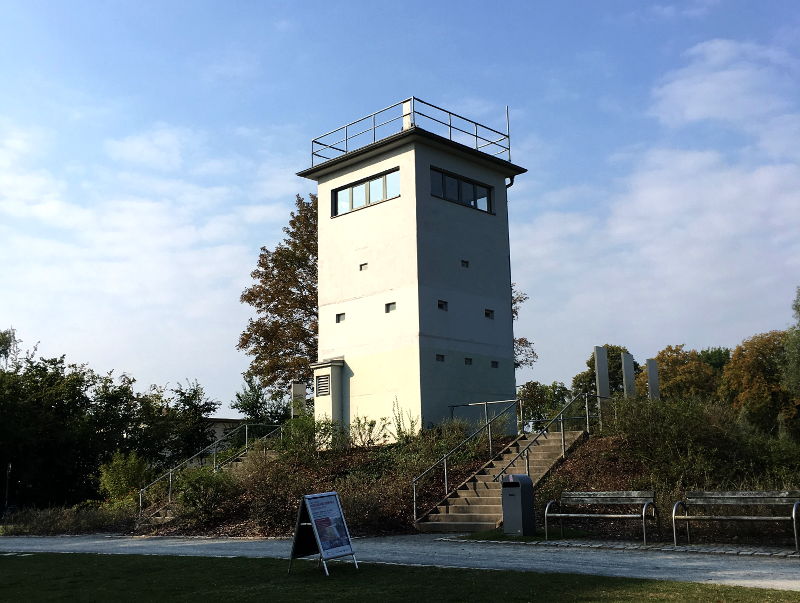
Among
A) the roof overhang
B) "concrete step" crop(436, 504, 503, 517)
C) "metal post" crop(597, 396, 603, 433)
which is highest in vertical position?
the roof overhang

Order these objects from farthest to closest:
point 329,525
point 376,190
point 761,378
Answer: point 761,378, point 376,190, point 329,525

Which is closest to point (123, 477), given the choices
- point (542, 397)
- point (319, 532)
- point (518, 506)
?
point (518, 506)

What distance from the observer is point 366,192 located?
1083 inches

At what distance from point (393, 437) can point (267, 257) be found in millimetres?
15497

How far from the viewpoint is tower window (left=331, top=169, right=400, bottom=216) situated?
87.1ft

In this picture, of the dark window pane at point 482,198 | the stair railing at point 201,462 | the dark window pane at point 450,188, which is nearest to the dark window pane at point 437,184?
the dark window pane at point 450,188

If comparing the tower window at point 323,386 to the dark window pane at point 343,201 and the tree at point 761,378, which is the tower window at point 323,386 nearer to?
the dark window pane at point 343,201

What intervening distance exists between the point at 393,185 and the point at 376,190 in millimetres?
835

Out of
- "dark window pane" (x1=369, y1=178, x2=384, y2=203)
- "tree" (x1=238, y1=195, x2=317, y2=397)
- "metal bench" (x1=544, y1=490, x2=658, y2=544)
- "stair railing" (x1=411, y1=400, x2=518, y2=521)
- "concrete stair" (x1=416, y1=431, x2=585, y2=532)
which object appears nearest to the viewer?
"metal bench" (x1=544, y1=490, x2=658, y2=544)

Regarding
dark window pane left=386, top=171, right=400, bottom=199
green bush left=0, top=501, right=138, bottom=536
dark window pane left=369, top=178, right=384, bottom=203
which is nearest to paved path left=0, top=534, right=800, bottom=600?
green bush left=0, top=501, right=138, bottom=536

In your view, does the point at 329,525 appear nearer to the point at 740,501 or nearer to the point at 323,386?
the point at 740,501

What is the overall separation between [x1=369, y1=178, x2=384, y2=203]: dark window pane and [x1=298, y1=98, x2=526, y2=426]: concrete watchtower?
46 millimetres

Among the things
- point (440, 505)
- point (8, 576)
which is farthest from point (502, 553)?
point (8, 576)

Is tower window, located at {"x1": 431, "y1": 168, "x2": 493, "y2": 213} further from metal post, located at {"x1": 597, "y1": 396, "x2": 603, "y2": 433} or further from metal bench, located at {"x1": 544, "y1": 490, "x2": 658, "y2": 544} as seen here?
metal bench, located at {"x1": 544, "y1": 490, "x2": 658, "y2": 544}
